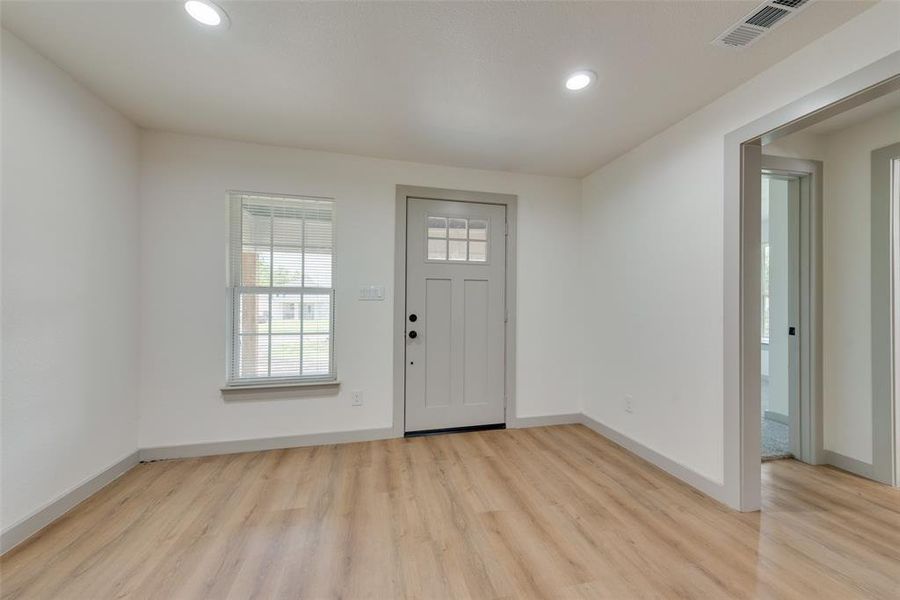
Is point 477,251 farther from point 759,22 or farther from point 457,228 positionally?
point 759,22

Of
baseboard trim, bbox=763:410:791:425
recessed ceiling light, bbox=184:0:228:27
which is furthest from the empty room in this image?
baseboard trim, bbox=763:410:791:425

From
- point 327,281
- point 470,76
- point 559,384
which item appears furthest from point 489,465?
point 470,76

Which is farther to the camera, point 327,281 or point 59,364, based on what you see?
point 327,281

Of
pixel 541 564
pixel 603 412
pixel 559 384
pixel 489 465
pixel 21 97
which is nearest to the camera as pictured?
pixel 541 564

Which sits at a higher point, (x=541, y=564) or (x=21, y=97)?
(x=21, y=97)

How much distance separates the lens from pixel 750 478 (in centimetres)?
203

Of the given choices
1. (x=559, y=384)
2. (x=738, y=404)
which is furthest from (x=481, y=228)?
(x=738, y=404)

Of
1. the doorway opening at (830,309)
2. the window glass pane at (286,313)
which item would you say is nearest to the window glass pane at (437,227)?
the window glass pane at (286,313)

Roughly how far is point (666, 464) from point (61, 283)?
395 centimetres

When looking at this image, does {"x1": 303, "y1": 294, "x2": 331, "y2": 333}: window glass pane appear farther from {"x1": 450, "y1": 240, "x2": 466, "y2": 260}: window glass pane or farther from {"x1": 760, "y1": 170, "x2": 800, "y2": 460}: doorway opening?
{"x1": 760, "y1": 170, "x2": 800, "y2": 460}: doorway opening

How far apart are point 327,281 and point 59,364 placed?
1610mm

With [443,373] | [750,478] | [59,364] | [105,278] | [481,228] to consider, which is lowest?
[750,478]

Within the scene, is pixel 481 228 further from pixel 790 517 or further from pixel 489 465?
pixel 790 517

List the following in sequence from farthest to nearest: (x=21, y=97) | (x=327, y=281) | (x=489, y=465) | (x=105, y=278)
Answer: (x=327, y=281) → (x=489, y=465) → (x=105, y=278) → (x=21, y=97)
